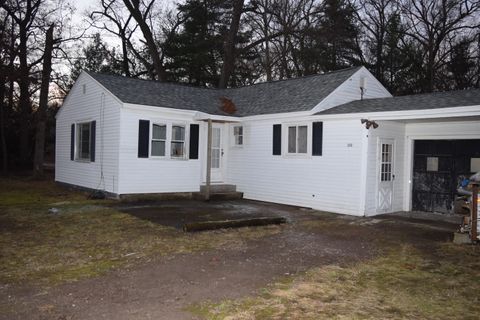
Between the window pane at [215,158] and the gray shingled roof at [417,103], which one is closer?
the gray shingled roof at [417,103]

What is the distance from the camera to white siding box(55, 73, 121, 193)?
13.4m

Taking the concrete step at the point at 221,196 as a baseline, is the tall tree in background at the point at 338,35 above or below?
above

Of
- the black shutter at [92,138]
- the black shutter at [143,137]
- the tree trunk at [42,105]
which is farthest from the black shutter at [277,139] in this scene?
the tree trunk at [42,105]

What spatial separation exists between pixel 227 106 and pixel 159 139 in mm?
3643

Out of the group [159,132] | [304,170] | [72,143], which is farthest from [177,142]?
[72,143]

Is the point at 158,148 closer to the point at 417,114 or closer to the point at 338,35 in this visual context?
the point at 417,114

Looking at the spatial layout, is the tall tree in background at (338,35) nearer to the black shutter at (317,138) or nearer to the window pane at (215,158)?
the window pane at (215,158)

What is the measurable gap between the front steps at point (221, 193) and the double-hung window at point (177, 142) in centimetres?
144

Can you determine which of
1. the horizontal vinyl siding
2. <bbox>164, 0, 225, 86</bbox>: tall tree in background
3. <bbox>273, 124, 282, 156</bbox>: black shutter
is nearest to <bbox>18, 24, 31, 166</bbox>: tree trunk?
<bbox>164, 0, 225, 86</bbox>: tall tree in background

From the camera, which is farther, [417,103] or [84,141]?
[84,141]

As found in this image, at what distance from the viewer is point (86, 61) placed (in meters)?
36.3

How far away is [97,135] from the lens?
1436 cm

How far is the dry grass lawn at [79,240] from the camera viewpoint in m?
5.95

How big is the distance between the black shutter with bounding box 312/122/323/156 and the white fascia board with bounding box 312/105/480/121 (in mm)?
460
